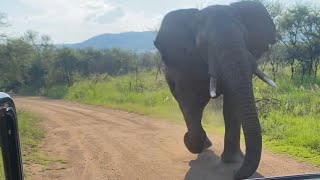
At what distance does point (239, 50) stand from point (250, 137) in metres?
1.40

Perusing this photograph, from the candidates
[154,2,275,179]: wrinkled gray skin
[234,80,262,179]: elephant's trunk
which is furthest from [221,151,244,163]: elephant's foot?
[234,80,262,179]: elephant's trunk

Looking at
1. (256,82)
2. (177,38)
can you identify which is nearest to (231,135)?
(177,38)

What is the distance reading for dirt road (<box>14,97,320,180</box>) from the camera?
7.95 meters

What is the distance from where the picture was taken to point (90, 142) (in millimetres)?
11008

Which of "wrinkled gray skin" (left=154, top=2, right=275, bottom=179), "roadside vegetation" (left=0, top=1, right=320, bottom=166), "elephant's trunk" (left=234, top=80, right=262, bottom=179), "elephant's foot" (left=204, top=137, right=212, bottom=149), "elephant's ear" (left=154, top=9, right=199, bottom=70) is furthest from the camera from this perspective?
"roadside vegetation" (left=0, top=1, right=320, bottom=166)

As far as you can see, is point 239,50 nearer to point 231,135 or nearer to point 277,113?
point 231,135

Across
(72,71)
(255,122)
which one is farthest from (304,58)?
(72,71)

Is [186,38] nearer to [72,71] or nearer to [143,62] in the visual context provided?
[72,71]

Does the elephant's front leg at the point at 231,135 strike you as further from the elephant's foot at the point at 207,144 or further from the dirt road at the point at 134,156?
the elephant's foot at the point at 207,144

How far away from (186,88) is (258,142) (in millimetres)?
2564

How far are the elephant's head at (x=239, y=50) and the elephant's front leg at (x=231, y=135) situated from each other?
138 mm

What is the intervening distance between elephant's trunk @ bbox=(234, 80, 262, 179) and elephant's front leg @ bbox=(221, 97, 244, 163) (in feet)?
4.31

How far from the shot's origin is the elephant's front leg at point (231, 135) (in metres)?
7.81

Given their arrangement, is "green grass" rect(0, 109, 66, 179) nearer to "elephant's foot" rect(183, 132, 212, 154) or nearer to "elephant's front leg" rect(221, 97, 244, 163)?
"elephant's foot" rect(183, 132, 212, 154)
